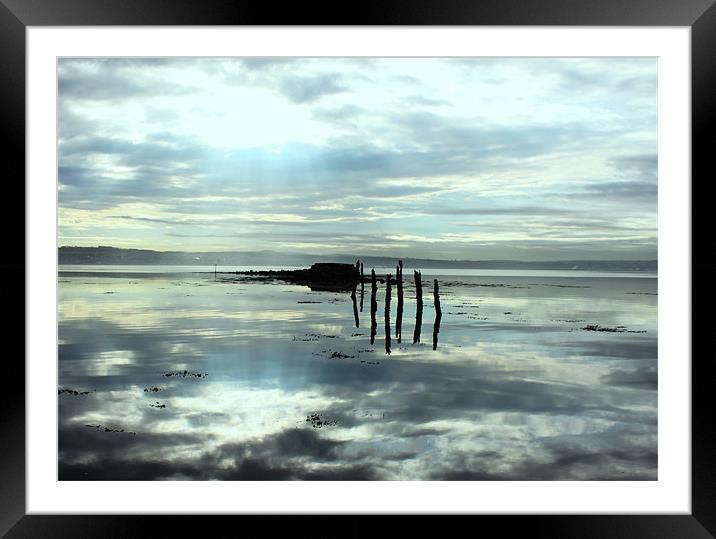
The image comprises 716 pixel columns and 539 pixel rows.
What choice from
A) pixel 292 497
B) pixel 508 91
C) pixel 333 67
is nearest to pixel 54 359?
pixel 292 497

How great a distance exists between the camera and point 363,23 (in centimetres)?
212

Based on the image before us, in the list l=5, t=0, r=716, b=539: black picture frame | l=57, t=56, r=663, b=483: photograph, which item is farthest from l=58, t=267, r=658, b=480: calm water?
l=5, t=0, r=716, b=539: black picture frame

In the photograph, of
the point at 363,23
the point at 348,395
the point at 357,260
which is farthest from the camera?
the point at 357,260

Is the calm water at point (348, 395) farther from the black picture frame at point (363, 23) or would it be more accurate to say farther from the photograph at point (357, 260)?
the black picture frame at point (363, 23)

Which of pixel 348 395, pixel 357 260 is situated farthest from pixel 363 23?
pixel 357 260

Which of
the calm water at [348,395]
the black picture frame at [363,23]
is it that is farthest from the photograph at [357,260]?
the black picture frame at [363,23]

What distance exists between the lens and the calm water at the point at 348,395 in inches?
246

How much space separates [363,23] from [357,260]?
14473 millimetres

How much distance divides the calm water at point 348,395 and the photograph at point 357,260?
0.05 m

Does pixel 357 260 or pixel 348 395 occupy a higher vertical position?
pixel 357 260

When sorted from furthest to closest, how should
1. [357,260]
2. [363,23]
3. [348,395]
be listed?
1. [357,260]
2. [348,395]
3. [363,23]

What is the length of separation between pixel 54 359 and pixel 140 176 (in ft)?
47.9

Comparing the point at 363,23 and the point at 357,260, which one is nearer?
the point at 363,23

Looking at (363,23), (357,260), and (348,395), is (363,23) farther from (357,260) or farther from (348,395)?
(357,260)
